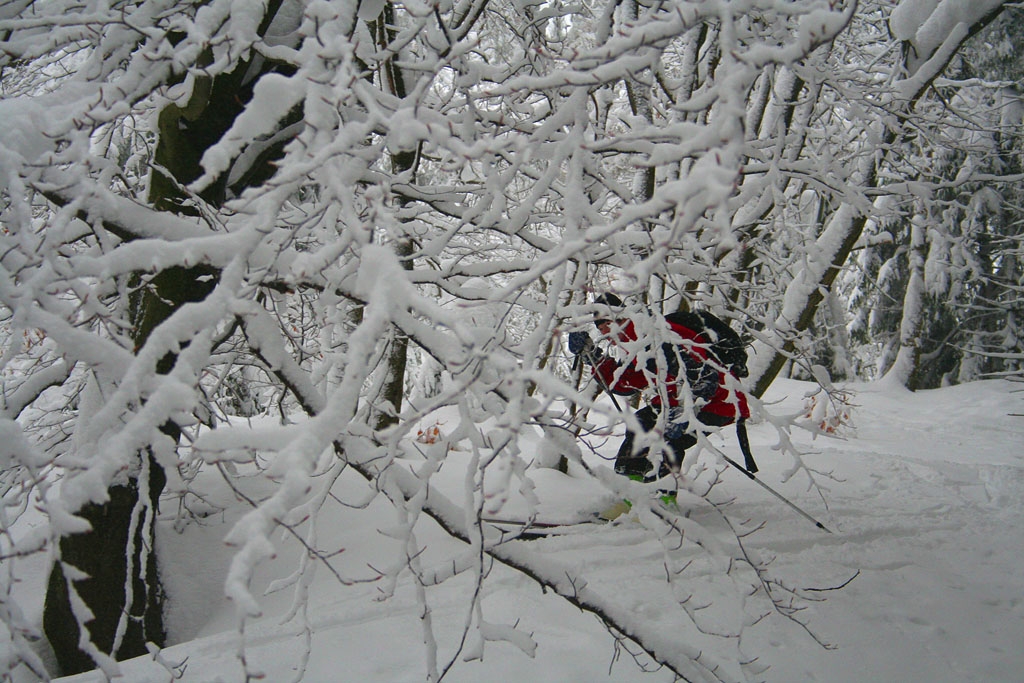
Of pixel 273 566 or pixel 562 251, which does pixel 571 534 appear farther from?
pixel 562 251

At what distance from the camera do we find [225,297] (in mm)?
1226

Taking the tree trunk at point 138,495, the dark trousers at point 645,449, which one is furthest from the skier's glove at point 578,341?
the tree trunk at point 138,495

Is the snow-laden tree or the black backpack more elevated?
the snow-laden tree

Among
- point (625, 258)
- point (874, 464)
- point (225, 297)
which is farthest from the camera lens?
point (874, 464)

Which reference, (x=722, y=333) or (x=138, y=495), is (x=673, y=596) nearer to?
(x=722, y=333)

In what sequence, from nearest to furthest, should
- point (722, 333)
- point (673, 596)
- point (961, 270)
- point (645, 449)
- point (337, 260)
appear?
point (337, 260) < point (673, 596) < point (722, 333) < point (645, 449) < point (961, 270)

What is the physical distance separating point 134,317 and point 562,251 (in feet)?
10.5

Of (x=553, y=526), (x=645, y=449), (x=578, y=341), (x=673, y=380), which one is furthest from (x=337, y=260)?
(x=645, y=449)

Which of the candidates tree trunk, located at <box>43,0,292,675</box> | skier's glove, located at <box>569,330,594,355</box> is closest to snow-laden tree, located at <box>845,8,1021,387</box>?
skier's glove, located at <box>569,330,594,355</box>

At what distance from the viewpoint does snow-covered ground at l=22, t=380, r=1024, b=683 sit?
2252 mm

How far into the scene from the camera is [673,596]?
8.45 ft

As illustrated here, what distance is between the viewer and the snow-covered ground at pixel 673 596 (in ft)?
7.39

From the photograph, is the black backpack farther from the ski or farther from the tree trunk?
the tree trunk

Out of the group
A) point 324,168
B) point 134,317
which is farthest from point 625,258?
point 134,317
